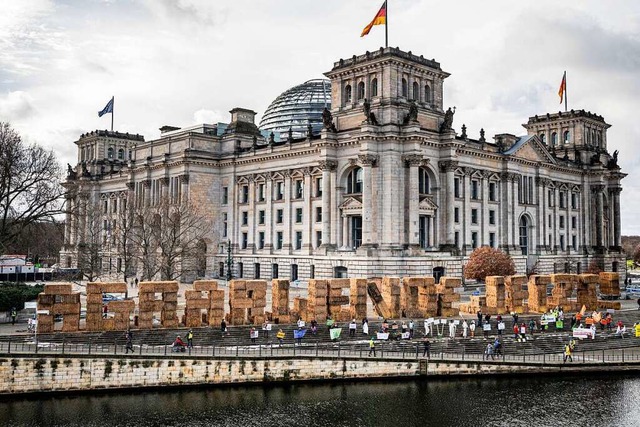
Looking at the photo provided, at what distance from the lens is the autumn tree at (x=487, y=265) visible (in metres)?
74.1

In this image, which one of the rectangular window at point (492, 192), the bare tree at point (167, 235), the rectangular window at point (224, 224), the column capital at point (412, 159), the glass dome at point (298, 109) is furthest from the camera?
the glass dome at point (298, 109)

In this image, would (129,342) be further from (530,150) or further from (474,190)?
(530,150)

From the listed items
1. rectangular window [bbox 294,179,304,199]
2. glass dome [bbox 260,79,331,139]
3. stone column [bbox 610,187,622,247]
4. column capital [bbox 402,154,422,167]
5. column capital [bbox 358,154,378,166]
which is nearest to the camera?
column capital [bbox 358,154,378,166]

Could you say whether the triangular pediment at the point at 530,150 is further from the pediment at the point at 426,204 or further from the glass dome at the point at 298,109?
the glass dome at the point at 298,109

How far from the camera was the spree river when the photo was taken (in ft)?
112

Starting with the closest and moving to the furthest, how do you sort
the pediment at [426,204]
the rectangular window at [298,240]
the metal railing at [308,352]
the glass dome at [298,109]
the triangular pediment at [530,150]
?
1. the metal railing at [308,352]
2. the pediment at [426,204]
3. the rectangular window at [298,240]
4. the triangular pediment at [530,150]
5. the glass dome at [298,109]

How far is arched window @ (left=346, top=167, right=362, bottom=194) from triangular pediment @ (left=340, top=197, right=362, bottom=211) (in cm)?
134

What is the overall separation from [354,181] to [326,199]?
392cm

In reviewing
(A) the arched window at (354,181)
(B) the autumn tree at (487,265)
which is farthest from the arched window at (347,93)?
(B) the autumn tree at (487,265)

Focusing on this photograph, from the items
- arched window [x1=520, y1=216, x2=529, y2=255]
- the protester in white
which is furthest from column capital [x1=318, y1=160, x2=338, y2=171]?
the protester in white

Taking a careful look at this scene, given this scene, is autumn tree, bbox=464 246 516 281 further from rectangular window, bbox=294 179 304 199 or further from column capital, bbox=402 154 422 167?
rectangular window, bbox=294 179 304 199

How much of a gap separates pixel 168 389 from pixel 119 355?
345 cm

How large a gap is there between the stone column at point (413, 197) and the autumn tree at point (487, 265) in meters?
6.68

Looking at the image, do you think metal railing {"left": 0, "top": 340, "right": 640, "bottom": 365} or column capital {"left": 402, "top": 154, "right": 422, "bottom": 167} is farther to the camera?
column capital {"left": 402, "top": 154, "right": 422, "bottom": 167}
